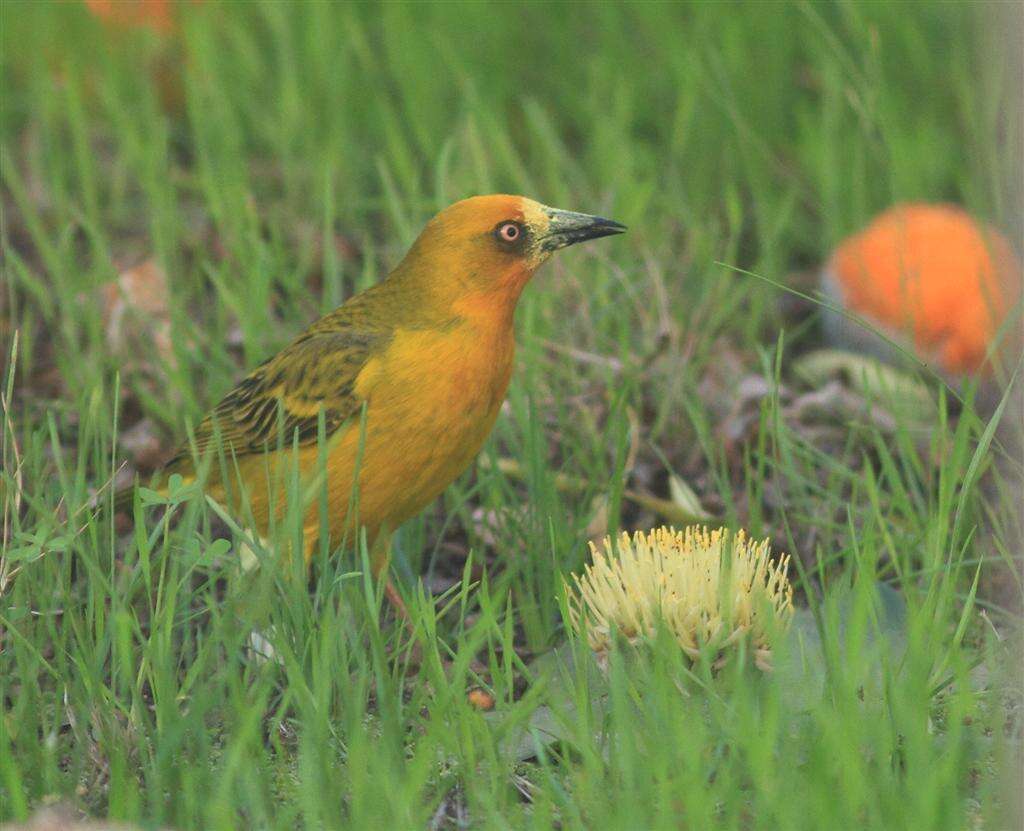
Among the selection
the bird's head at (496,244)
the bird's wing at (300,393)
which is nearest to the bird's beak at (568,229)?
the bird's head at (496,244)

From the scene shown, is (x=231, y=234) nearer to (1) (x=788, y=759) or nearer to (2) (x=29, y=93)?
(2) (x=29, y=93)

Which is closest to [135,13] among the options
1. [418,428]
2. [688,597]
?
[418,428]

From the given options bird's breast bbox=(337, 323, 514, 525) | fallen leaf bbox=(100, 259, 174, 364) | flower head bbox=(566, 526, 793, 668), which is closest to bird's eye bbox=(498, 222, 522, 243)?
bird's breast bbox=(337, 323, 514, 525)

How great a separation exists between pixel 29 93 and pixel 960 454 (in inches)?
172

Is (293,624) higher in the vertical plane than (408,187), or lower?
Answer: lower

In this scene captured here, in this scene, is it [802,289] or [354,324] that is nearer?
[354,324]

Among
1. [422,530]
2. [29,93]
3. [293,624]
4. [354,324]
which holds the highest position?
[29,93]

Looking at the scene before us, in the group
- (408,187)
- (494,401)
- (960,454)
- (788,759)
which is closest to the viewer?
(788,759)

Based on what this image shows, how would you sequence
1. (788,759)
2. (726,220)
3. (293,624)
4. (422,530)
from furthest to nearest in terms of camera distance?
1. (726,220)
2. (422,530)
3. (293,624)
4. (788,759)

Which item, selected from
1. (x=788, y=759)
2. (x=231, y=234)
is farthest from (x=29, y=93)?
(x=788, y=759)

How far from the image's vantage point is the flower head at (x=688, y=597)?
3145 mm

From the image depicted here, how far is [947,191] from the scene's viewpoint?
625cm

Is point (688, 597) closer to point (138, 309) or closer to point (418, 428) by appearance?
point (418, 428)

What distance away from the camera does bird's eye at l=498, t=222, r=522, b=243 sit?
395 centimetres
